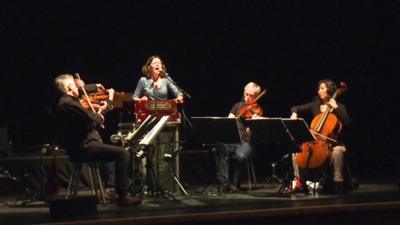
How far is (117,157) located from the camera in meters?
5.99

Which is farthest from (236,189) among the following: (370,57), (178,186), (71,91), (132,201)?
(370,57)

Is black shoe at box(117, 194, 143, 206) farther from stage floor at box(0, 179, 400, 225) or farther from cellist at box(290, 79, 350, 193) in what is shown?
cellist at box(290, 79, 350, 193)

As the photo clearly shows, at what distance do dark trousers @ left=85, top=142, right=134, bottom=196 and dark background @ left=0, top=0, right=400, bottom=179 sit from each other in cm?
310

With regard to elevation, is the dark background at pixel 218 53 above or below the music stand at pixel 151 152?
above

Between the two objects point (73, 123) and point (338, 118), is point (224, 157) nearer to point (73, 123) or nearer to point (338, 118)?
point (338, 118)

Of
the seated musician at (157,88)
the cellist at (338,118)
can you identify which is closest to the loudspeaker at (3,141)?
the seated musician at (157,88)

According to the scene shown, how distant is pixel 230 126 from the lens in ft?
21.6

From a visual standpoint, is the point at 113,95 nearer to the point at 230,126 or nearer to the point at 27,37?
the point at 230,126

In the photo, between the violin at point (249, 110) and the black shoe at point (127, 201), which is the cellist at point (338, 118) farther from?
the black shoe at point (127, 201)

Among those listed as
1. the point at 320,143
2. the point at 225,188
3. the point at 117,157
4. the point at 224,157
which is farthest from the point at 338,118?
the point at 117,157

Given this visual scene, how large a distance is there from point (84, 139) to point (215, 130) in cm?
129

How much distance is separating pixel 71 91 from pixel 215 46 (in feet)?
13.5

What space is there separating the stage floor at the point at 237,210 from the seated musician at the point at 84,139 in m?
0.25

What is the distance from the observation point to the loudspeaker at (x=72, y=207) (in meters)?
5.10
